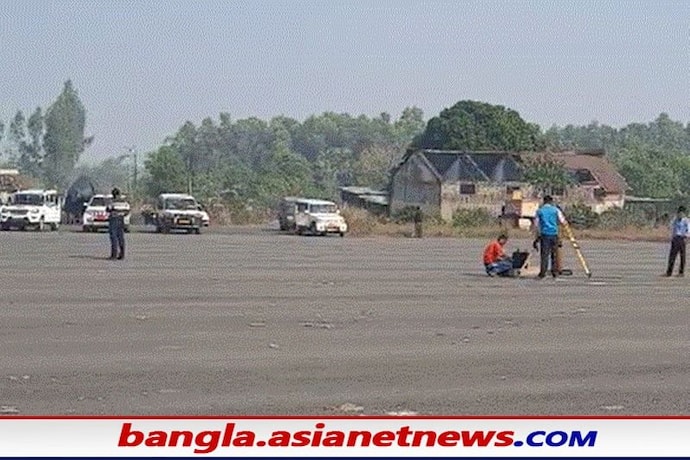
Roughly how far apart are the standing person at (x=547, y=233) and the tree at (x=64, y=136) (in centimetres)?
15537

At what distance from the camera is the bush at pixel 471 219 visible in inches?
2756

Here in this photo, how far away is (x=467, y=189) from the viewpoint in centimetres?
9606

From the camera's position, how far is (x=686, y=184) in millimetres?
132250

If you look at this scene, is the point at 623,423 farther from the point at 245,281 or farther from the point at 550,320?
the point at 245,281

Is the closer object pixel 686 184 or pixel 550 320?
pixel 550 320

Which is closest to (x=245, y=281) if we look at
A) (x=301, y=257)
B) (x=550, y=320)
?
(x=550, y=320)

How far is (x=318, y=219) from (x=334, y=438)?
50.7 metres

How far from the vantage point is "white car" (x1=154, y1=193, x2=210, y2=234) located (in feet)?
189

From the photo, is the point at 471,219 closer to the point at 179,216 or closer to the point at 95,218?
the point at 179,216

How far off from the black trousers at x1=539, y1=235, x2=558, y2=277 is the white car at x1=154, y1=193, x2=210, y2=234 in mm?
33898

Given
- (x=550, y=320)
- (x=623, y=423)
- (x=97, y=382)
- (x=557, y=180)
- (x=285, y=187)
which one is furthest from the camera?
(x=285, y=187)

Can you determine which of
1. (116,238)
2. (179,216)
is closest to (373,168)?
(179,216)

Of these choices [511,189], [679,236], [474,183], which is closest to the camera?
[679,236]

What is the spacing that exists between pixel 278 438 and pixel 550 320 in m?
9.48
